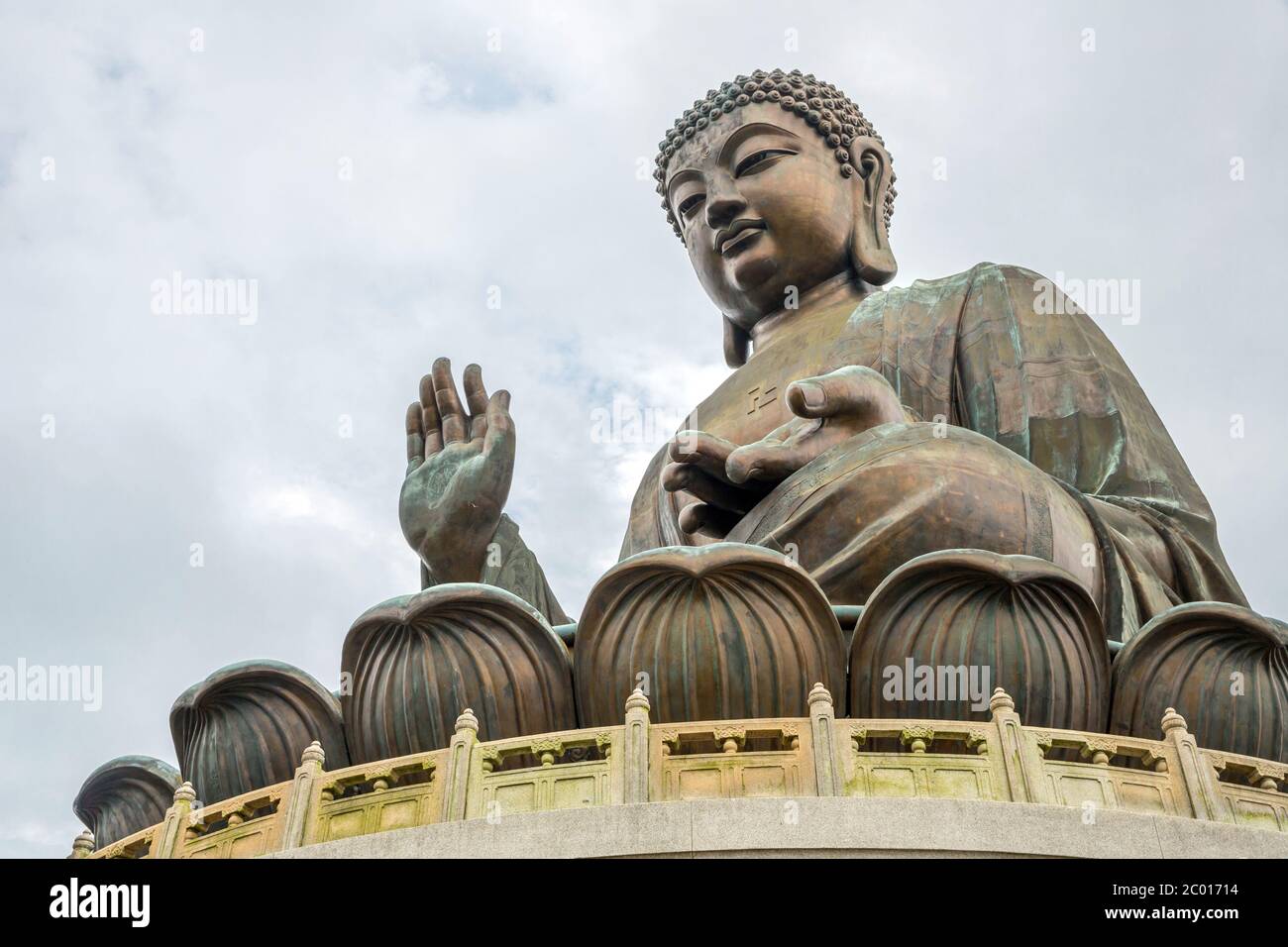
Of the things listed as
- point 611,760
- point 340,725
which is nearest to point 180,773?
point 340,725

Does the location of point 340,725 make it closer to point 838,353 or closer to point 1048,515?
point 1048,515

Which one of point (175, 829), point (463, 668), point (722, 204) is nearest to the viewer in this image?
point (175, 829)

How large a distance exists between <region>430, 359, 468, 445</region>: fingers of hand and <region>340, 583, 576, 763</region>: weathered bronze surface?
6.38 ft

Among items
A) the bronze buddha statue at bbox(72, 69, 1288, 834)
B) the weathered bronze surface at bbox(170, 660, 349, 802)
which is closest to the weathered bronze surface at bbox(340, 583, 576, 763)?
the bronze buddha statue at bbox(72, 69, 1288, 834)

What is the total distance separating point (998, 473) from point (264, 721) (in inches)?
→ 116

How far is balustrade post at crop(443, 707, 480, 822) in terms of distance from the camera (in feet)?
18.4

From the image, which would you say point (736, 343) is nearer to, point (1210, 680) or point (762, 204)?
point (762, 204)

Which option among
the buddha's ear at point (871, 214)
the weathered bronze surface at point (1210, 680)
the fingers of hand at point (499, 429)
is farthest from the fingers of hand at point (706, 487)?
the buddha's ear at point (871, 214)

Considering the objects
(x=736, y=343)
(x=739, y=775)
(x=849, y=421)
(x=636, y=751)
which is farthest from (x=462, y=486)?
(x=736, y=343)

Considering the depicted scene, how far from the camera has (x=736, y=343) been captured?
37.4 feet

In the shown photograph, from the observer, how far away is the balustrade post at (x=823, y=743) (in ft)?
18.1

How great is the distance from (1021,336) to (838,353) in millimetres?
920

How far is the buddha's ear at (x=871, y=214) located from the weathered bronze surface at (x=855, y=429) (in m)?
0.01

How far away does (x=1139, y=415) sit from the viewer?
30.2ft
